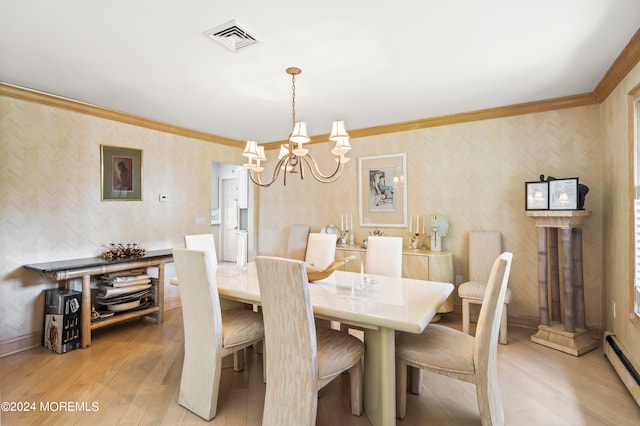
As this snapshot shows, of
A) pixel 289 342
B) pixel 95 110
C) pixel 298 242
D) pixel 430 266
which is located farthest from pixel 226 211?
pixel 289 342

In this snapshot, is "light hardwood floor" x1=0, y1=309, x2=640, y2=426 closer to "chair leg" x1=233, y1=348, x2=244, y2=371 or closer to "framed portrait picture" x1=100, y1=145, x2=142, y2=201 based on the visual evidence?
"chair leg" x1=233, y1=348, x2=244, y2=371

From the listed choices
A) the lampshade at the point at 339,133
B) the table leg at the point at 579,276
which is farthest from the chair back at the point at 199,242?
the table leg at the point at 579,276

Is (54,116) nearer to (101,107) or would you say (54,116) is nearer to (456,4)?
(101,107)

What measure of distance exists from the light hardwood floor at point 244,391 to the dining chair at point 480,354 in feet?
1.17

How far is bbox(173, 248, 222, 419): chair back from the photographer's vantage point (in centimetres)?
203

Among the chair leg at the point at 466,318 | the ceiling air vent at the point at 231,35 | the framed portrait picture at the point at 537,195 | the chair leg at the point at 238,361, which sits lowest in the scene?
the chair leg at the point at 238,361

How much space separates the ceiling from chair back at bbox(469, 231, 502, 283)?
146cm

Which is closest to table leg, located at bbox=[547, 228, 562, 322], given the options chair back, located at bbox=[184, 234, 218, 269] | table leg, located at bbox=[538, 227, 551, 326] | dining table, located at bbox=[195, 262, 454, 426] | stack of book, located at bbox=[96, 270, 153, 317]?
table leg, located at bbox=[538, 227, 551, 326]

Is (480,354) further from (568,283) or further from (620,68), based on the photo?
Answer: (620,68)

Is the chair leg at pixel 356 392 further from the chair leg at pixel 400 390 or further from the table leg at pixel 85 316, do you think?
the table leg at pixel 85 316

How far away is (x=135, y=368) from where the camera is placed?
2.71 metres

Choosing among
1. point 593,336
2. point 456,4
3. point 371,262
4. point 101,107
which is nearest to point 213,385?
point 371,262

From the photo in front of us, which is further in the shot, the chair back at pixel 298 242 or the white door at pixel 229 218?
the white door at pixel 229 218

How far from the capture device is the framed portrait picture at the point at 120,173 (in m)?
3.71
